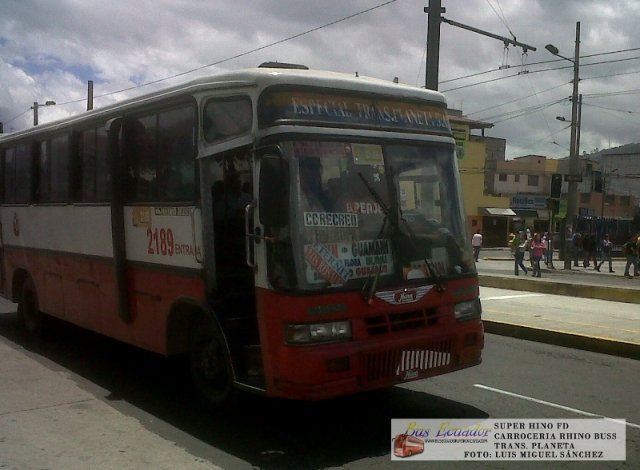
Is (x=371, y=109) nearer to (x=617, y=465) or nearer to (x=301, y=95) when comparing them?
(x=301, y=95)

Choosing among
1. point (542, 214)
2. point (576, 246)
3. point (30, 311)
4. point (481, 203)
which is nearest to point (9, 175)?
point (30, 311)

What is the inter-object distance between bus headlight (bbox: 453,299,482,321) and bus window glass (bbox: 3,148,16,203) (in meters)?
7.58

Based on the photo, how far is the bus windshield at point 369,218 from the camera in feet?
18.3

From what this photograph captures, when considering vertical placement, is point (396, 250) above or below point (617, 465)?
above

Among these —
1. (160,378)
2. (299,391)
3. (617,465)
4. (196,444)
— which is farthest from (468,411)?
(160,378)

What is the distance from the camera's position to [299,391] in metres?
5.44

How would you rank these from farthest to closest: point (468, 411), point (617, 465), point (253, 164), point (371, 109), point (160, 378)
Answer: point (160, 378), point (468, 411), point (371, 109), point (253, 164), point (617, 465)

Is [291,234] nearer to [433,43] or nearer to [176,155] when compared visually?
[176,155]

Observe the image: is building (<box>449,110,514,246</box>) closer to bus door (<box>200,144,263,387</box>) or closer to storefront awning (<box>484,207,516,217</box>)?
storefront awning (<box>484,207,516,217</box>)

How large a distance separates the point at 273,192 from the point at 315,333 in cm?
112

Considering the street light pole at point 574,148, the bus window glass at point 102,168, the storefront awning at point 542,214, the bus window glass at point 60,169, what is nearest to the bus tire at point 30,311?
the bus window glass at point 60,169

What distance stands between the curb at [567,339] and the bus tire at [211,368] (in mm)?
6097

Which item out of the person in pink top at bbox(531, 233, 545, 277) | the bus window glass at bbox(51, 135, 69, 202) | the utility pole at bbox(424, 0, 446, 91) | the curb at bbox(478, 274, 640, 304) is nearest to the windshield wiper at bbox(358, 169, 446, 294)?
the bus window glass at bbox(51, 135, 69, 202)

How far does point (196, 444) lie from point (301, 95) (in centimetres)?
295
